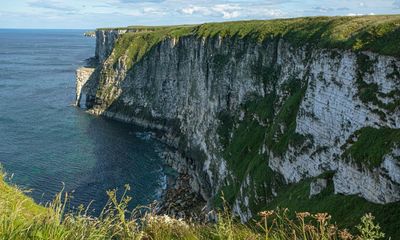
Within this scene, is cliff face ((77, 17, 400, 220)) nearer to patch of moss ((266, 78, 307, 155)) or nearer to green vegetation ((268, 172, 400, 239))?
patch of moss ((266, 78, 307, 155))

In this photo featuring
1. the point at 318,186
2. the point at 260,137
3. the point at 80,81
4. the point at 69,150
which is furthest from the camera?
the point at 80,81

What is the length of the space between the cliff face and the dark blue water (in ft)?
24.9

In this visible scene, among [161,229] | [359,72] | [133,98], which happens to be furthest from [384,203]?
[133,98]

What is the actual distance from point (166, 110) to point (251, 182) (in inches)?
2351

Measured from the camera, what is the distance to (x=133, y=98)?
374 ft

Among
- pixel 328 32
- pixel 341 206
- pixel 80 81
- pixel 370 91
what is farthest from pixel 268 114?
pixel 80 81

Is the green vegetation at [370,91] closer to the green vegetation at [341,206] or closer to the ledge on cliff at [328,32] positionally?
the ledge on cliff at [328,32]

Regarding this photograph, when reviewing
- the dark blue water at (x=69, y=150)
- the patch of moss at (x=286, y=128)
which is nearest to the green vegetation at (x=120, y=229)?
the patch of moss at (x=286, y=128)

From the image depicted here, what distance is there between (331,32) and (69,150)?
58.1 m

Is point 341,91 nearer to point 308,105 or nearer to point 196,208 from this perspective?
point 308,105

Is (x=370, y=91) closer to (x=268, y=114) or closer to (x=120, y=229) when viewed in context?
(x=268, y=114)

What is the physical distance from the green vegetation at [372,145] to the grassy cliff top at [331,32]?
5430 mm

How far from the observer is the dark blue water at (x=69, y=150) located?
6475 cm

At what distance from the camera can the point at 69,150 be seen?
8275 cm
